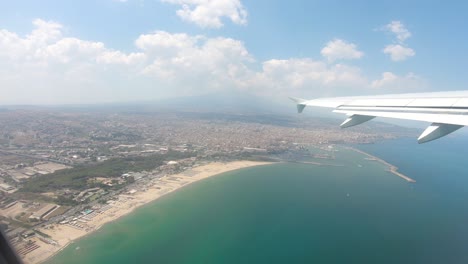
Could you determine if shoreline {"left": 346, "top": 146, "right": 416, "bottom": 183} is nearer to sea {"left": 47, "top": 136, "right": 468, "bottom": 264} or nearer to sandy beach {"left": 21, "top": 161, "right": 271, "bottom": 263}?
sea {"left": 47, "top": 136, "right": 468, "bottom": 264}

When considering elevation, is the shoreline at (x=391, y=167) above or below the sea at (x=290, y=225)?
above

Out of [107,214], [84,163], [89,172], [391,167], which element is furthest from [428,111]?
[391,167]

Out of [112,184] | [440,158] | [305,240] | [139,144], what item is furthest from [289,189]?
[440,158]

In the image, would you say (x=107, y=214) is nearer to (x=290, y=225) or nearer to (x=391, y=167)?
(x=290, y=225)

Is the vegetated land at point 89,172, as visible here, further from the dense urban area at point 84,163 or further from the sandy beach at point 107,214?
the sandy beach at point 107,214

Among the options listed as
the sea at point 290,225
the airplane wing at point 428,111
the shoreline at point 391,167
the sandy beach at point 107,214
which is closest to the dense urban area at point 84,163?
the sandy beach at point 107,214

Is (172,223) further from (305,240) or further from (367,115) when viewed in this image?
(367,115)
